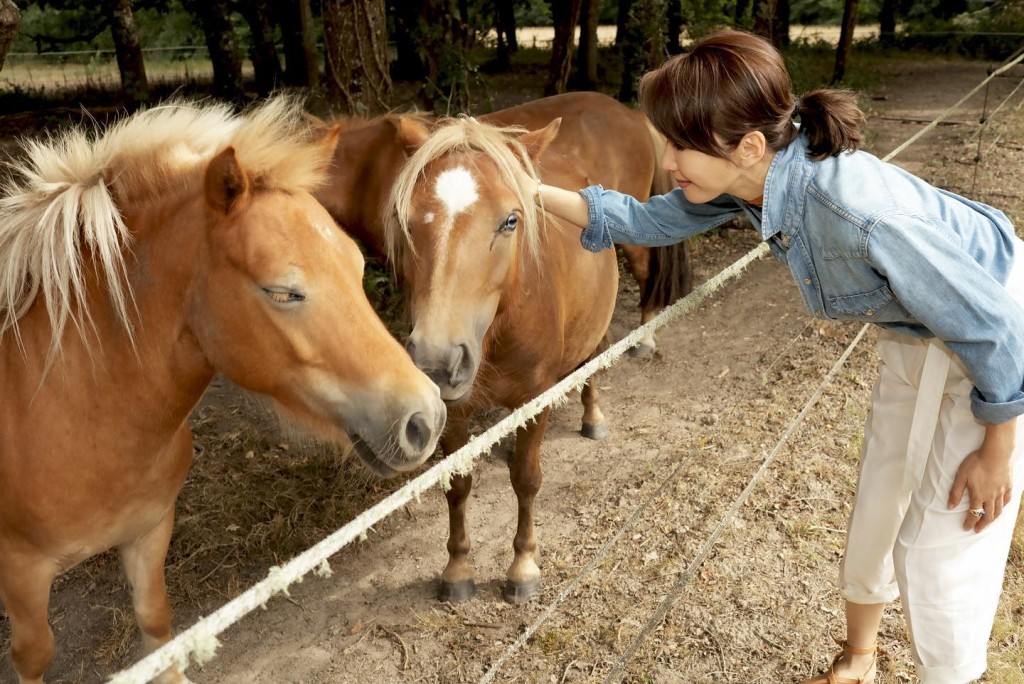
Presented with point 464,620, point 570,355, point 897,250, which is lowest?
point 464,620

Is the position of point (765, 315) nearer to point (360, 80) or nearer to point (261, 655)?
point (360, 80)

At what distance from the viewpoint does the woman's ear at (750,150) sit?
5.71ft

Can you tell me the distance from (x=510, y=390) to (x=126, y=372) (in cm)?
151

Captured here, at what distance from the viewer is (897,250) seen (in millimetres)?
1594

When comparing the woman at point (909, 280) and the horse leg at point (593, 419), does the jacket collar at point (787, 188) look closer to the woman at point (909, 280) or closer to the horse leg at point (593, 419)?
the woman at point (909, 280)

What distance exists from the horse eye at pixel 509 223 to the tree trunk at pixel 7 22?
2409 mm

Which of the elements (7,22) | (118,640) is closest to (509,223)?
(118,640)

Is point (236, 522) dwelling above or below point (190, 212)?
below

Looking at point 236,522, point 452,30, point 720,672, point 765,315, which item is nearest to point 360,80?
point 452,30

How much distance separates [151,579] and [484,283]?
1.48 meters

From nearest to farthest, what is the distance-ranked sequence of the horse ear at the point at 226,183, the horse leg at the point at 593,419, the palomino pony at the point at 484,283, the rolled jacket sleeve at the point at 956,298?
the rolled jacket sleeve at the point at 956,298 < the horse ear at the point at 226,183 < the palomino pony at the point at 484,283 < the horse leg at the point at 593,419

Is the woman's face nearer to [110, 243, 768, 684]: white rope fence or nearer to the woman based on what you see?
the woman

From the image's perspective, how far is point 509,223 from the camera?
8.58ft

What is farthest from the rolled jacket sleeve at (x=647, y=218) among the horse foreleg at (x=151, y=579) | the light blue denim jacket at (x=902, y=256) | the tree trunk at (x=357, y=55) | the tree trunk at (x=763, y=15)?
the tree trunk at (x=763, y=15)
